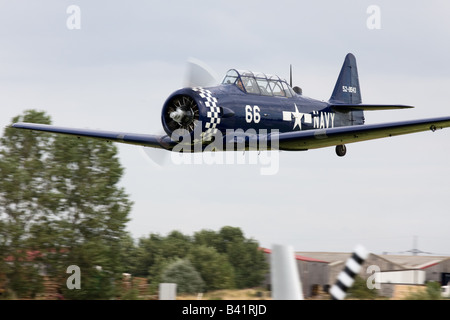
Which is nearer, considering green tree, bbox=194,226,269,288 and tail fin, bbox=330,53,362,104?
tail fin, bbox=330,53,362,104

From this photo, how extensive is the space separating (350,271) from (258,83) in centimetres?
1274

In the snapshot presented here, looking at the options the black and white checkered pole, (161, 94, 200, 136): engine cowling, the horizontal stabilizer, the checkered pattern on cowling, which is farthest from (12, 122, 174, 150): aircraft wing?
the black and white checkered pole

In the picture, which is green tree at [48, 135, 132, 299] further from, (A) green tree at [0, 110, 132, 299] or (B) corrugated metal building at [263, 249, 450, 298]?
(B) corrugated metal building at [263, 249, 450, 298]

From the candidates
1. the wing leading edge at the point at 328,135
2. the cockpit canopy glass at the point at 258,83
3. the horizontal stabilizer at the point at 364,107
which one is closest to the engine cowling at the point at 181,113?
the wing leading edge at the point at 328,135

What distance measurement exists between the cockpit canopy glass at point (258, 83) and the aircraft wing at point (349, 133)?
5.86 ft

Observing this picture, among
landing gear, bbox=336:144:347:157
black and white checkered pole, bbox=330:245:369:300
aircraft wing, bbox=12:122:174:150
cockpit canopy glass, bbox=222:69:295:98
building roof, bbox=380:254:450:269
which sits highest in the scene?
cockpit canopy glass, bbox=222:69:295:98

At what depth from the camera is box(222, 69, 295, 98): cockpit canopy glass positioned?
18.7 m

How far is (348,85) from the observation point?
79.7ft

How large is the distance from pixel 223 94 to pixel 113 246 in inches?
1008

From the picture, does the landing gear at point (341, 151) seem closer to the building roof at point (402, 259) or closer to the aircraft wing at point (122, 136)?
Result: the aircraft wing at point (122, 136)

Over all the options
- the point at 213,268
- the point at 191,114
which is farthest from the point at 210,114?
the point at 213,268

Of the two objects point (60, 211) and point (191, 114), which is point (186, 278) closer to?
point (60, 211)
